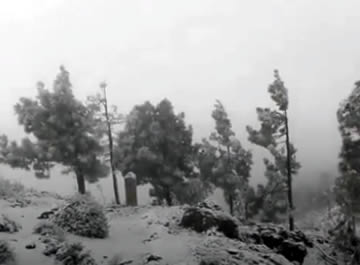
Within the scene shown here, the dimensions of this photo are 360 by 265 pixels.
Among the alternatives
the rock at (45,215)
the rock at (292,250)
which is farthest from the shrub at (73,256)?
the rock at (292,250)

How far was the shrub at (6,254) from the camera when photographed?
973cm

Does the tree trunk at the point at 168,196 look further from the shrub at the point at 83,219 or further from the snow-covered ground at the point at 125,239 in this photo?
the shrub at the point at 83,219

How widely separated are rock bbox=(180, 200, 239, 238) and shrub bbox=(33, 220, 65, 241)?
18.1 feet

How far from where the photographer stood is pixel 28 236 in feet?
40.2

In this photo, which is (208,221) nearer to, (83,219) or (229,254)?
(229,254)

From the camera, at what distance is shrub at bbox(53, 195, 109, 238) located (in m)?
13.7

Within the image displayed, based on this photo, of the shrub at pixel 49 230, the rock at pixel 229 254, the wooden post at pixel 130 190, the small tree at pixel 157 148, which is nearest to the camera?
the rock at pixel 229 254

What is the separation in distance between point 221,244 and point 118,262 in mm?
4169

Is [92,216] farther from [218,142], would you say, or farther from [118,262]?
[218,142]

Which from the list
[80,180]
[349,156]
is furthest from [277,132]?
[80,180]

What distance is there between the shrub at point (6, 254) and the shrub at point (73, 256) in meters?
1.19

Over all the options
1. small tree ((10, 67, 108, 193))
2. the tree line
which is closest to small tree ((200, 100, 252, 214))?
the tree line

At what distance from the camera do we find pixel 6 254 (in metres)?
9.80

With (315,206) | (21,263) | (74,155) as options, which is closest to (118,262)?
(21,263)
